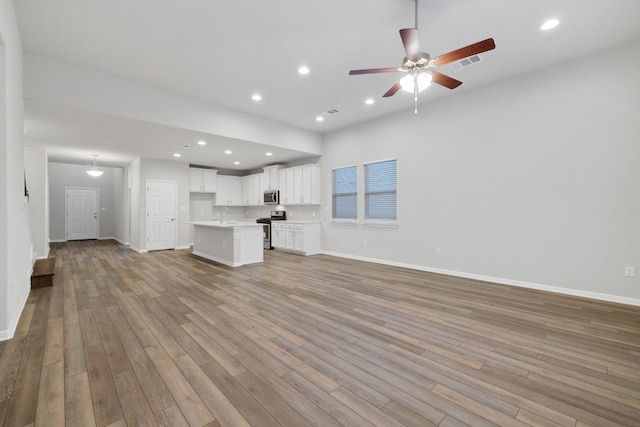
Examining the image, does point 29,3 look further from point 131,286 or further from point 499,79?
point 499,79

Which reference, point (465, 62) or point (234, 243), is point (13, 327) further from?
point (465, 62)

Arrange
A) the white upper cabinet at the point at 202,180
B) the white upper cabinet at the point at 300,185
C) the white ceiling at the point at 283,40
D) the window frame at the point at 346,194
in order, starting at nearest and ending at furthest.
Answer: the white ceiling at the point at 283,40, the window frame at the point at 346,194, the white upper cabinet at the point at 300,185, the white upper cabinet at the point at 202,180

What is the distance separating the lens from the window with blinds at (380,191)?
6000mm

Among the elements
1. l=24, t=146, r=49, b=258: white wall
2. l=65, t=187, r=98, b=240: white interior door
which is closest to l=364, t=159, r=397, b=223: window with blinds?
l=24, t=146, r=49, b=258: white wall

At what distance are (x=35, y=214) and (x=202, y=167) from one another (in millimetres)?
4443

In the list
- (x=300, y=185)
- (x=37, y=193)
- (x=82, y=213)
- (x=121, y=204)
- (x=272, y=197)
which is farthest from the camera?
(x=82, y=213)

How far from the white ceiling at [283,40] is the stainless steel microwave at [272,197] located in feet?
12.8

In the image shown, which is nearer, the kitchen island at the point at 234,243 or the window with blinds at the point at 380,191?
the kitchen island at the point at 234,243

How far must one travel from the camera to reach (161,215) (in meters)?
8.25

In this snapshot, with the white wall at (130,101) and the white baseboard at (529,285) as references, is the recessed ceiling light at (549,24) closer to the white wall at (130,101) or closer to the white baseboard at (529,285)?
the white baseboard at (529,285)

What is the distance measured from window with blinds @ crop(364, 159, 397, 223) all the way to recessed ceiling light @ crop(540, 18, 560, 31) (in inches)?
122

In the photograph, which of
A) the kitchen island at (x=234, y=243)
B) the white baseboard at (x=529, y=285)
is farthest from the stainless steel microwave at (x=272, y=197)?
the white baseboard at (x=529, y=285)

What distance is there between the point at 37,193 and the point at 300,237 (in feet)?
20.8

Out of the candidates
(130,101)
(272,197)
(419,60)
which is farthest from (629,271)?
(272,197)
